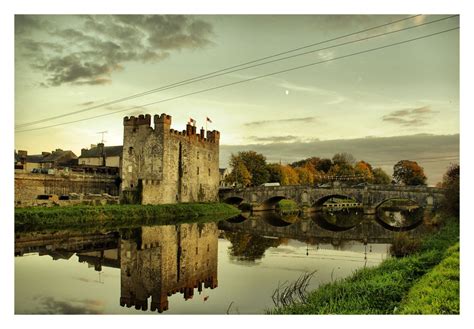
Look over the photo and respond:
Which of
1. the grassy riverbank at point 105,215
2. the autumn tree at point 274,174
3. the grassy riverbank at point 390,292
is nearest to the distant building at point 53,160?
the grassy riverbank at point 105,215

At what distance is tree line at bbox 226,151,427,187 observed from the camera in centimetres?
4194

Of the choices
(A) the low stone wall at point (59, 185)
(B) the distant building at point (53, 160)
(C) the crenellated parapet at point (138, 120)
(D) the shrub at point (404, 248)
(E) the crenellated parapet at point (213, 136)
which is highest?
(C) the crenellated parapet at point (138, 120)

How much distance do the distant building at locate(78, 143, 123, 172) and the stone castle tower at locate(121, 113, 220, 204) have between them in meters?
9.36

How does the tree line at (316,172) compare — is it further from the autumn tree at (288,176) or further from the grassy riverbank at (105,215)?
the grassy riverbank at (105,215)

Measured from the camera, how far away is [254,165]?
143 feet

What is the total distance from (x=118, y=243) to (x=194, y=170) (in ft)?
48.4

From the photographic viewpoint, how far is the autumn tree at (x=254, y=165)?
43.3m

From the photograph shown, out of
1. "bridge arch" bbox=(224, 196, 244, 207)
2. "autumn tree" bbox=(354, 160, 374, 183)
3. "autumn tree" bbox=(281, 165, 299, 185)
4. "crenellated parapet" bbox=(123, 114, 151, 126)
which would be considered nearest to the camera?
"crenellated parapet" bbox=(123, 114, 151, 126)

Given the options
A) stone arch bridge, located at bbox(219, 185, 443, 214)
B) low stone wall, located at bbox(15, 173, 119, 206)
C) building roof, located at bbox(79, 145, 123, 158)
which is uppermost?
building roof, located at bbox(79, 145, 123, 158)

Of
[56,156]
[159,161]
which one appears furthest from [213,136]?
[56,156]

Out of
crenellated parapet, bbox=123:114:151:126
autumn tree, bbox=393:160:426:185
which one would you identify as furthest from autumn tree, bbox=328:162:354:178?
crenellated parapet, bbox=123:114:151:126

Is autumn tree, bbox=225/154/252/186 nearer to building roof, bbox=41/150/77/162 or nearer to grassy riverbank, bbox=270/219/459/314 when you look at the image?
building roof, bbox=41/150/77/162

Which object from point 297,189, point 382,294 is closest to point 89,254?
point 382,294
